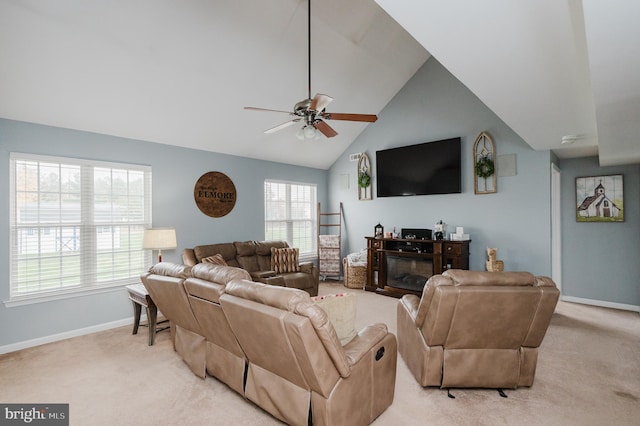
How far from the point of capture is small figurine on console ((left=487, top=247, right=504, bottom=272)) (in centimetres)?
479

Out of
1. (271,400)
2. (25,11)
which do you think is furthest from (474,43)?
(25,11)

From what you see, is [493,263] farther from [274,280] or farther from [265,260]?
[265,260]

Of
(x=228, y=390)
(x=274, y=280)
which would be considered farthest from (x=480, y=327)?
(x=274, y=280)

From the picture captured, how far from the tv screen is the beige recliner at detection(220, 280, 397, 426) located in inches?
156

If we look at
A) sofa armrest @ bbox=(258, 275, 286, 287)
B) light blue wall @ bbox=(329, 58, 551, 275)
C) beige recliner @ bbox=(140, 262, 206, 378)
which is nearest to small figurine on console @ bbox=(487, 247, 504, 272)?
light blue wall @ bbox=(329, 58, 551, 275)

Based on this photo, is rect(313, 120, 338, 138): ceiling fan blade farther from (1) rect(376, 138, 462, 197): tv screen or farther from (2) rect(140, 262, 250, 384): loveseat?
(1) rect(376, 138, 462, 197): tv screen

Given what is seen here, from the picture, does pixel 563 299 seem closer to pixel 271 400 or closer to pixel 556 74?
pixel 556 74

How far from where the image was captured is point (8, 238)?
3.58 meters

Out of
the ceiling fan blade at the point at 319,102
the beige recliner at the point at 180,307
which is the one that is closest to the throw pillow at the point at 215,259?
the beige recliner at the point at 180,307

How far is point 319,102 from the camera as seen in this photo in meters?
2.98

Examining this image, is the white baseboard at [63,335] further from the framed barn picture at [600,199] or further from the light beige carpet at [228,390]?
the framed barn picture at [600,199]

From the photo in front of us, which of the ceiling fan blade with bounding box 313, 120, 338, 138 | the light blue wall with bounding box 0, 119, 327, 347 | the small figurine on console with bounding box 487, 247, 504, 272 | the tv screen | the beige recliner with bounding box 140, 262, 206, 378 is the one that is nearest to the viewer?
the beige recliner with bounding box 140, 262, 206, 378

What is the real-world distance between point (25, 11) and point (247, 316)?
333cm

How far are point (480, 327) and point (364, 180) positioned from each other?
180 inches
